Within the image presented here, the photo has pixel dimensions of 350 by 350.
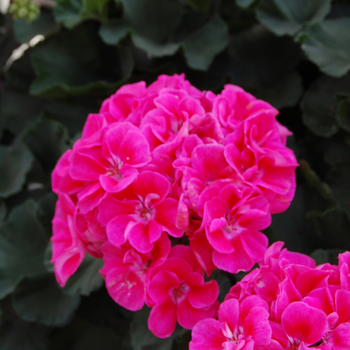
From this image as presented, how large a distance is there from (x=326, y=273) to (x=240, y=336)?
130mm

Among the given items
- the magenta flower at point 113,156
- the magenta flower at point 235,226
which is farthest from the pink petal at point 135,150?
the magenta flower at point 235,226

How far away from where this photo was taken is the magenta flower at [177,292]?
1.63 feet

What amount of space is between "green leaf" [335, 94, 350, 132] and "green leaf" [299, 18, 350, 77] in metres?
0.06

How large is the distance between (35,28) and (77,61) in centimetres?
Result: 17

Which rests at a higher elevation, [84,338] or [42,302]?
[42,302]

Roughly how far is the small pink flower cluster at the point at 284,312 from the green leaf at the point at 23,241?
61 centimetres

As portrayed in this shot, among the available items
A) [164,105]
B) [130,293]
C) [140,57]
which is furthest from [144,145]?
[140,57]

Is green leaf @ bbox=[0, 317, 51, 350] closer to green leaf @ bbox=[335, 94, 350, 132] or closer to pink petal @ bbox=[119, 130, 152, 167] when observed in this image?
pink petal @ bbox=[119, 130, 152, 167]

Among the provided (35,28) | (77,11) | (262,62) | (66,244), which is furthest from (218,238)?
(35,28)

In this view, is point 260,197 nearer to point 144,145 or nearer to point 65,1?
point 144,145

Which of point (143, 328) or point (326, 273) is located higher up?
point (326, 273)

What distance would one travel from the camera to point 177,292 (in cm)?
52

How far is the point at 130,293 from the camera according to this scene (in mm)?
525

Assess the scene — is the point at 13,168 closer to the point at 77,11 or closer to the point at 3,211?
the point at 3,211
